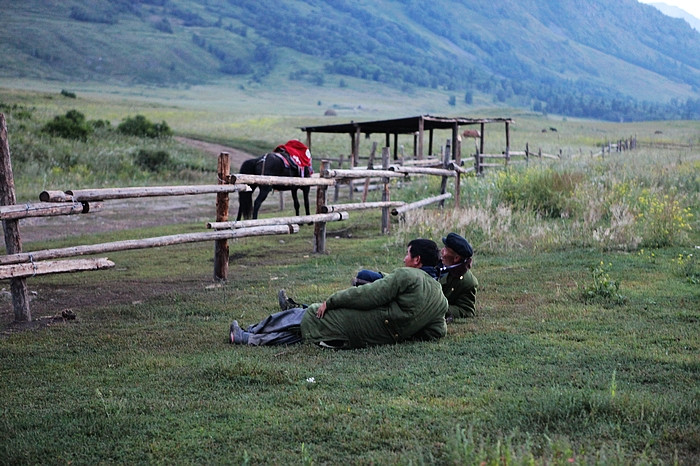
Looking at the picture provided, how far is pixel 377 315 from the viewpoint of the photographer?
5.86 metres

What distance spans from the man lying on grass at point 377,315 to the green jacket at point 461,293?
2.13ft

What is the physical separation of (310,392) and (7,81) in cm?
11095

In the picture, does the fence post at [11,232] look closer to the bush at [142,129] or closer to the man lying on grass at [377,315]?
the man lying on grass at [377,315]

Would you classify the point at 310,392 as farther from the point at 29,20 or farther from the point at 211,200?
the point at 29,20

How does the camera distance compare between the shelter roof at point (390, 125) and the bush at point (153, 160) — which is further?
the bush at point (153, 160)

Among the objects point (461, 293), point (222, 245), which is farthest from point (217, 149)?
point (461, 293)

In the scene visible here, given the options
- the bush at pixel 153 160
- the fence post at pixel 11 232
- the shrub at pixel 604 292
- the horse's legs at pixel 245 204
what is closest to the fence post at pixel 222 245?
the fence post at pixel 11 232

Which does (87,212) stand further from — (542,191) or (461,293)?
(542,191)

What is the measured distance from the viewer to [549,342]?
237 inches

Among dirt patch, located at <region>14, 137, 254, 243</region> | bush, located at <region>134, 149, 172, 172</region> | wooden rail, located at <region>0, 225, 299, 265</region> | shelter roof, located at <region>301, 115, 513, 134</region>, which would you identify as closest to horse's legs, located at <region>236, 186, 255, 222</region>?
dirt patch, located at <region>14, 137, 254, 243</region>

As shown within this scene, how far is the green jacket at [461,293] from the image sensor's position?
6781mm

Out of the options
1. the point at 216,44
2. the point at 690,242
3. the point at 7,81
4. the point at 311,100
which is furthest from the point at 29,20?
the point at 690,242

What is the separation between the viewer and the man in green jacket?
6.48m

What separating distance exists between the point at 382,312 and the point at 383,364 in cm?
50
